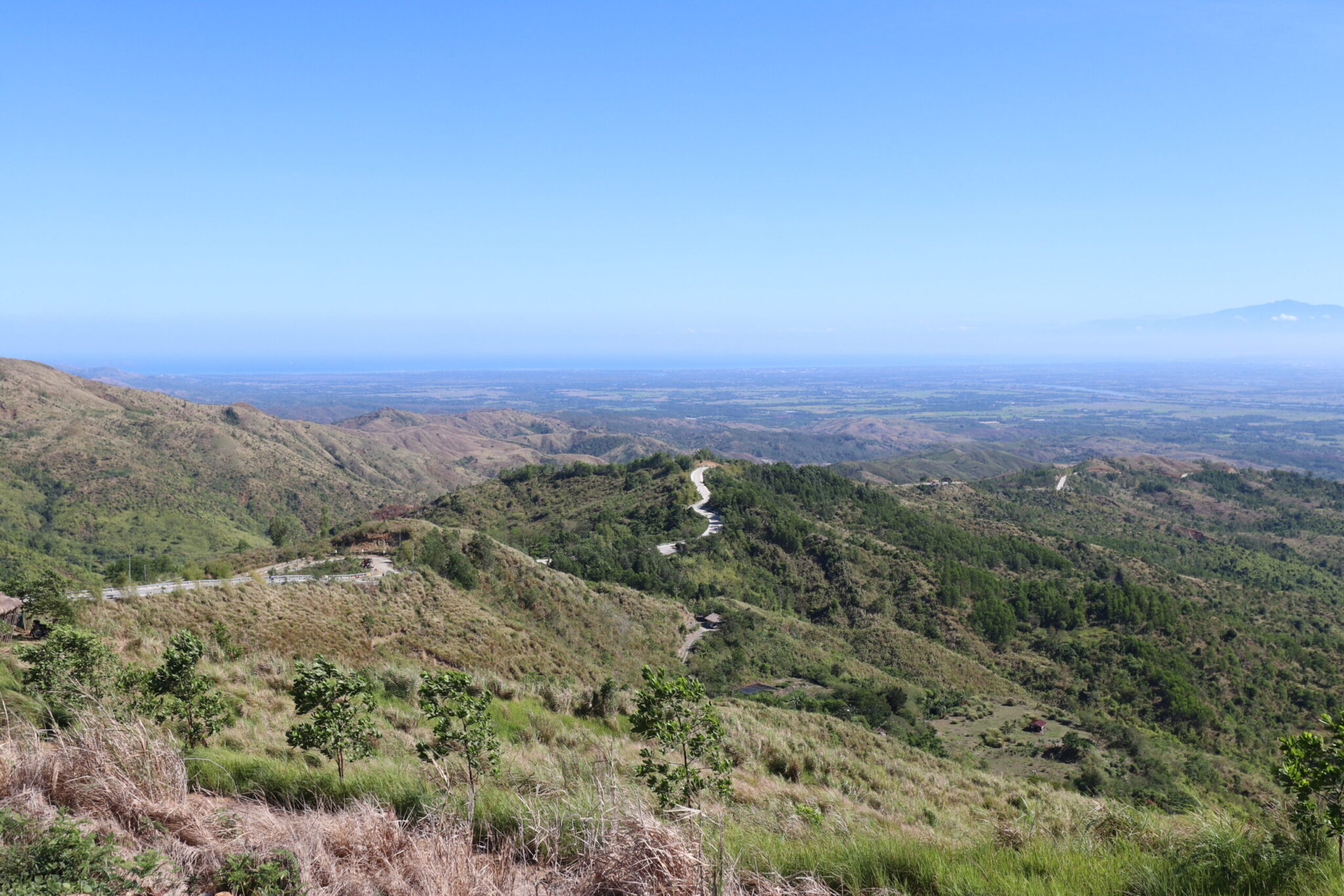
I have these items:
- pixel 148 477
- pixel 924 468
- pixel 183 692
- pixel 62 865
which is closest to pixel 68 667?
pixel 183 692

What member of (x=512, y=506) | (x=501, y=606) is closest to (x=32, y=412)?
(x=512, y=506)

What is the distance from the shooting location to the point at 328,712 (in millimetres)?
8227

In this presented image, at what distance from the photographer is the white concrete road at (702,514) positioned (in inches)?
2571

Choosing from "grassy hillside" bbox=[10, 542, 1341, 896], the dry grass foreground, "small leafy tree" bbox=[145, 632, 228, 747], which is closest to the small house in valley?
"grassy hillside" bbox=[10, 542, 1341, 896]

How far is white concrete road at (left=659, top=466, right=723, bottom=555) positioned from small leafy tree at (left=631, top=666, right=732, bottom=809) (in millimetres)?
55745

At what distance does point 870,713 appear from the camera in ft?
115

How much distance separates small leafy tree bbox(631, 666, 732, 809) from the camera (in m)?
6.74

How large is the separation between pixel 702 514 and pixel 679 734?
6608 cm

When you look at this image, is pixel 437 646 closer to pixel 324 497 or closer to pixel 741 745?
pixel 741 745

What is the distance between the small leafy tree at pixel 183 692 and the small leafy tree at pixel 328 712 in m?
2.32

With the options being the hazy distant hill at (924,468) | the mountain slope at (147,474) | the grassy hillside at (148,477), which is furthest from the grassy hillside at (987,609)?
the hazy distant hill at (924,468)

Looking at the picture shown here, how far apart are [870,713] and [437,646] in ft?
72.5

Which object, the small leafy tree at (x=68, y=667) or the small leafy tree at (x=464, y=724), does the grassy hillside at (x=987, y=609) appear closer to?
the small leafy tree at (x=464, y=724)

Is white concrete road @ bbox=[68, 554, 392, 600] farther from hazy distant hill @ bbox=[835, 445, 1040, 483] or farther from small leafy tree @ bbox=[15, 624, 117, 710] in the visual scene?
hazy distant hill @ bbox=[835, 445, 1040, 483]
